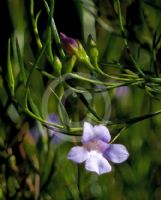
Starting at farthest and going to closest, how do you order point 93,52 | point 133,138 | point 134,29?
point 134,29
point 133,138
point 93,52

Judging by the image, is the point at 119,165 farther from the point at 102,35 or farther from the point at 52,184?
the point at 102,35

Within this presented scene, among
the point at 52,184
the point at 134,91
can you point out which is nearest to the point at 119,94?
the point at 134,91

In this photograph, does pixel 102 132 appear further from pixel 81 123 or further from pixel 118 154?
pixel 81 123

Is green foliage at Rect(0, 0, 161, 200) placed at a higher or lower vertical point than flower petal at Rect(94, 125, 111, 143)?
lower

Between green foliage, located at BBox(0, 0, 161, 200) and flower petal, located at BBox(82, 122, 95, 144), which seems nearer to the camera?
flower petal, located at BBox(82, 122, 95, 144)

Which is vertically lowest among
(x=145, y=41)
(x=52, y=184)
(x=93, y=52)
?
(x=52, y=184)

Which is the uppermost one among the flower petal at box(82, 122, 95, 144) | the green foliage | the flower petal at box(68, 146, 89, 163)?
the flower petal at box(82, 122, 95, 144)
